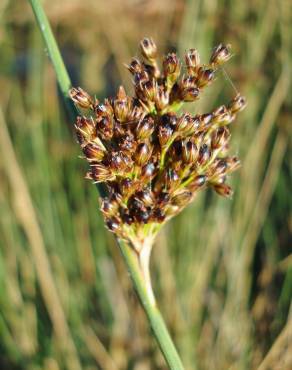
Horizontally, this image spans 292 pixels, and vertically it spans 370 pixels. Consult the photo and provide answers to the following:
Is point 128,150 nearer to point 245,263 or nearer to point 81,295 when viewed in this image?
point 245,263

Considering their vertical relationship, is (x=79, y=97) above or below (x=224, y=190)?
above

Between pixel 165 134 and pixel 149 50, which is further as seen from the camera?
pixel 149 50

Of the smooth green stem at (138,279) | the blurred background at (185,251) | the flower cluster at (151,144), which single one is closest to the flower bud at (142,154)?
A: the flower cluster at (151,144)

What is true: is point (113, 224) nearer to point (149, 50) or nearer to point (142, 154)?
point (142, 154)

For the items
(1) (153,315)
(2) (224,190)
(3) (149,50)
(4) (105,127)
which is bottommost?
(1) (153,315)

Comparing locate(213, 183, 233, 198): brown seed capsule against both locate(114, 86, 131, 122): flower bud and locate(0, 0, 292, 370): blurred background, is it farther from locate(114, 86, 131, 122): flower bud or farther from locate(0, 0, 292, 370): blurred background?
locate(0, 0, 292, 370): blurred background

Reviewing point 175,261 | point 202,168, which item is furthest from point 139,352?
point 202,168

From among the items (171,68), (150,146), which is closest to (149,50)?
(171,68)

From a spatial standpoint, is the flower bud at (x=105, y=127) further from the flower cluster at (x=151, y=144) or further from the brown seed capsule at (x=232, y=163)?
the brown seed capsule at (x=232, y=163)
